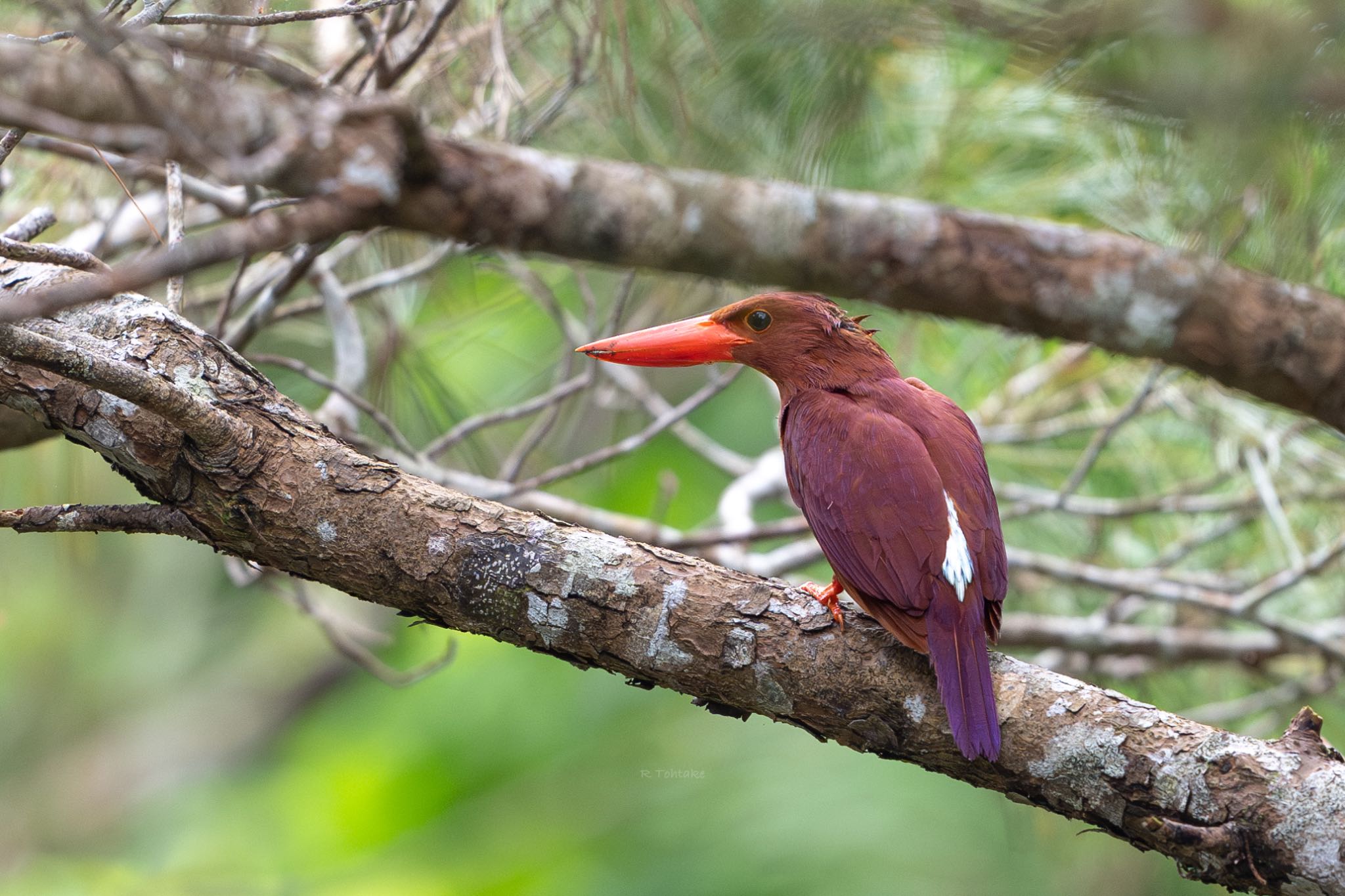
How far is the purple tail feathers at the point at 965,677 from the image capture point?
1.44m

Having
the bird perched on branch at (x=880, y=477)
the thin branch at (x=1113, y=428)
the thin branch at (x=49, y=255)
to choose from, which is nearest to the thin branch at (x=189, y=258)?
the thin branch at (x=49, y=255)

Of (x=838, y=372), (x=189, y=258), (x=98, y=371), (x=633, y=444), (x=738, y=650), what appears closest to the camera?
(x=189, y=258)

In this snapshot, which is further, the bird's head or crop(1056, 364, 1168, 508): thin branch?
crop(1056, 364, 1168, 508): thin branch

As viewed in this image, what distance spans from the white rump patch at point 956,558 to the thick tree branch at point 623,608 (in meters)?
0.13

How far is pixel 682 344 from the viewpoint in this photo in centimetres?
215

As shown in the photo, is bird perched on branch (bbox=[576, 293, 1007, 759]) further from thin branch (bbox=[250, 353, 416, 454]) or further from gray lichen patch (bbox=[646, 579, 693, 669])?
thin branch (bbox=[250, 353, 416, 454])

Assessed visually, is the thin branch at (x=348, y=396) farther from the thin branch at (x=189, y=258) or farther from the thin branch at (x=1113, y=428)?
the thin branch at (x=1113, y=428)

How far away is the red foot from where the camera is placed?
163cm

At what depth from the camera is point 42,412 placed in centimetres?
150

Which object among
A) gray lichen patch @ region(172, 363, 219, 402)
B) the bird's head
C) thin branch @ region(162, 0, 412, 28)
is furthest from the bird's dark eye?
gray lichen patch @ region(172, 363, 219, 402)

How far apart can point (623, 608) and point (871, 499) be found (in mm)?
533

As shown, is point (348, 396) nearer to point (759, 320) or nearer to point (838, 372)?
point (759, 320)

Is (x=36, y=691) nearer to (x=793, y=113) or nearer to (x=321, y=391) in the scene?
(x=321, y=391)

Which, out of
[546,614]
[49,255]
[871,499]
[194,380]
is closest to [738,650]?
[546,614]
